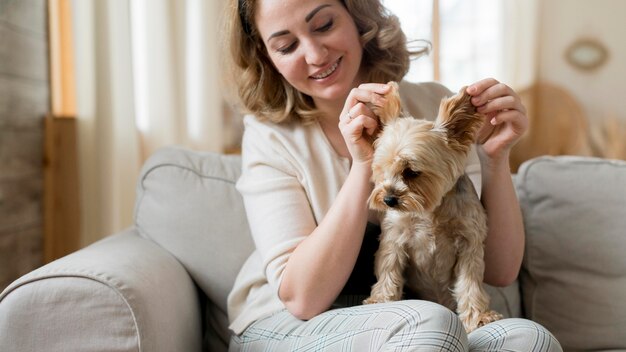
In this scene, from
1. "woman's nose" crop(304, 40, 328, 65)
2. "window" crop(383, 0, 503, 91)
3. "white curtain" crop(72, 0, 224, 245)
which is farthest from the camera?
"window" crop(383, 0, 503, 91)

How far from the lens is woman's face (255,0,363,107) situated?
152cm

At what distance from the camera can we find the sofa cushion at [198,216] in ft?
5.90

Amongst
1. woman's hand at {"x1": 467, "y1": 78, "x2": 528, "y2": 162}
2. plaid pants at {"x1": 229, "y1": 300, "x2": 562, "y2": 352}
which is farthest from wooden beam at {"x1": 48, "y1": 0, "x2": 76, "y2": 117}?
woman's hand at {"x1": 467, "y1": 78, "x2": 528, "y2": 162}

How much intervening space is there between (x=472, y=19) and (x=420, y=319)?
7.69 feet

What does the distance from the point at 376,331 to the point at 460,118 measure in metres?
0.45

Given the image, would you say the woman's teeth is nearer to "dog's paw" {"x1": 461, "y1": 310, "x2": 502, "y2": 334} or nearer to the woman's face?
the woman's face

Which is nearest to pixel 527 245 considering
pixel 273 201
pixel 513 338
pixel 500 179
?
pixel 500 179

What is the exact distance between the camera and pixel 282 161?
63.7 inches

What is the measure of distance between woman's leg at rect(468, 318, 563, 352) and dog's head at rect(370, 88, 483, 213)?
269 mm

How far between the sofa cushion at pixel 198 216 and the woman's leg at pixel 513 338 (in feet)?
2.49

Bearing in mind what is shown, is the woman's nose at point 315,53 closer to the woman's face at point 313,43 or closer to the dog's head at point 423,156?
the woman's face at point 313,43

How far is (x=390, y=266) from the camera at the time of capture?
4.62 ft

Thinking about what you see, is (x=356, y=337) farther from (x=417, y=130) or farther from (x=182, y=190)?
(x=182, y=190)

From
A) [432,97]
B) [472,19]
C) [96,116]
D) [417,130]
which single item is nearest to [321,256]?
[417,130]
